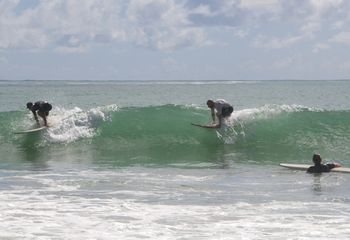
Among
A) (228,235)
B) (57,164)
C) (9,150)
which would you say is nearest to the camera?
(228,235)

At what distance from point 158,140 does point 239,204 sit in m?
11.0

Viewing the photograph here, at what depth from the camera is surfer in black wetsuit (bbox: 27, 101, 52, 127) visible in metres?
20.4

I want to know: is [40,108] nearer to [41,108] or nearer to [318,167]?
[41,108]

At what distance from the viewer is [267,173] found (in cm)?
1433

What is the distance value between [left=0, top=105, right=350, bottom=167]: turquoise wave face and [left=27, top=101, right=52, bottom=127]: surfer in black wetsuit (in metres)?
0.57

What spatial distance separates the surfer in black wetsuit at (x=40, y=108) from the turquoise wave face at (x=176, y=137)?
57 cm

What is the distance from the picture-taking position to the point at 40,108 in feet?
67.7

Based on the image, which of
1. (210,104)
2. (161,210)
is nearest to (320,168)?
(161,210)

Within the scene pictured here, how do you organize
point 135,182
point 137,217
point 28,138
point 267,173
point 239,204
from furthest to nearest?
point 28,138 < point 267,173 < point 135,182 < point 239,204 < point 137,217

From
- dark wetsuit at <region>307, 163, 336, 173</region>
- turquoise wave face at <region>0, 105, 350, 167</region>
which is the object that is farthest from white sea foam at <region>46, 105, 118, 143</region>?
dark wetsuit at <region>307, 163, 336, 173</region>

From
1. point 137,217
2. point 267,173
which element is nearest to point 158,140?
point 267,173

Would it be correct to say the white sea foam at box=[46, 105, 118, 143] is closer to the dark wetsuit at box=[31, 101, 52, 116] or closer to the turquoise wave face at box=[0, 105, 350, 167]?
the turquoise wave face at box=[0, 105, 350, 167]

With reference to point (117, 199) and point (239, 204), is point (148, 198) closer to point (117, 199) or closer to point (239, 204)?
point (117, 199)

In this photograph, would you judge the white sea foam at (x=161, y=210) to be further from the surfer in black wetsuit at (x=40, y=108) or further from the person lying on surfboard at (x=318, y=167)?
the surfer in black wetsuit at (x=40, y=108)
